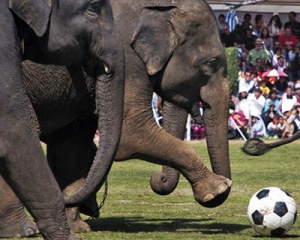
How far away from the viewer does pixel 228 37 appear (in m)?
34.8

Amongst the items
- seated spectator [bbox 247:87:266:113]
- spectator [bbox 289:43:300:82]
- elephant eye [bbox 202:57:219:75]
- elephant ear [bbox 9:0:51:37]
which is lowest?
spectator [bbox 289:43:300:82]

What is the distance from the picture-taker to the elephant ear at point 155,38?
1352 cm

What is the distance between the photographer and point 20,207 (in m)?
12.9

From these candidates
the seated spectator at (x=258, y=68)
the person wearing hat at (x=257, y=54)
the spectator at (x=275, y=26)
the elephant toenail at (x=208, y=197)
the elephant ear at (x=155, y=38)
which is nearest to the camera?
the elephant toenail at (x=208, y=197)

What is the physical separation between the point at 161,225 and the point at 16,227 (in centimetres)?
182

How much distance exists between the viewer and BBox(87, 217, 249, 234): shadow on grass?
13.3 m

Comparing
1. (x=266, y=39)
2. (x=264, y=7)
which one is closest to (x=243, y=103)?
(x=266, y=39)

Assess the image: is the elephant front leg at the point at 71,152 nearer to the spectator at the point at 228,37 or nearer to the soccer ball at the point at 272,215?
the soccer ball at the point at 272,215

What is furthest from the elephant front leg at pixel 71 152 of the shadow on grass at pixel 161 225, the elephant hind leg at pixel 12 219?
the elephant hind leg at pixel 12 219

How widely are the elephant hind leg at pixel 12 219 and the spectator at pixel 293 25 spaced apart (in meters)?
→ 24.0

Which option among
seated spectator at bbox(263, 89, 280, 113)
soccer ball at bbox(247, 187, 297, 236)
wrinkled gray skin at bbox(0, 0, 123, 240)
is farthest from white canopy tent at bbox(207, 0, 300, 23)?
wrinkled gray skin at bbox(0, 0, 123, 240)

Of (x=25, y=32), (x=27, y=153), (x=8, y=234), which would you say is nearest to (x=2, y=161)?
(x=27, y=153)

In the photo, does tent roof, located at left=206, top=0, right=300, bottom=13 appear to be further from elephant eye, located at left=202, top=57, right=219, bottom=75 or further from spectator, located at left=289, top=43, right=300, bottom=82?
elephant eye, located at left=202, top=57, right=219, bottom=75

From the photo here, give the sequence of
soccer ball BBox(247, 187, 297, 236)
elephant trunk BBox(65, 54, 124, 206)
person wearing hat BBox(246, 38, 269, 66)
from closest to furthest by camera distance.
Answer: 1. elephant trunk BBox(65, 54, 124, 206)
2. soccer ball BBox(247, 187, 297, 236)
3. person wearing hat BBox(246, 38, 269, 66)
